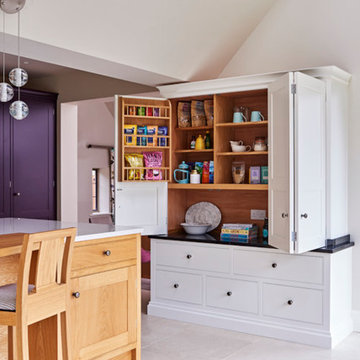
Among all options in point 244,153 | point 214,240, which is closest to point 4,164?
point 214,240

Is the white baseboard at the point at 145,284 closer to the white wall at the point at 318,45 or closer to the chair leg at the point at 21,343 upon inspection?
the white wall at the point at 318,45

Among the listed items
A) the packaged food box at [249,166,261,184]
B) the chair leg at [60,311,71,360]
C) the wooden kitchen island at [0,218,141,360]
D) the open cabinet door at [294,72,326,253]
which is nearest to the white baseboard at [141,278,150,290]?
the packaged food box at [249,166,261,184]

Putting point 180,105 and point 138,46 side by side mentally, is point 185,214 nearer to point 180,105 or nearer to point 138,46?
point 180,105

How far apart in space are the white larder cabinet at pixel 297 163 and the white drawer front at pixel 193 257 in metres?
0.52

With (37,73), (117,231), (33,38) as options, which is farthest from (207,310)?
(37,73)

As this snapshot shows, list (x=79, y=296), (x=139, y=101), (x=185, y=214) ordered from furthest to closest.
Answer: (x=185, y=214) < (x=139, y=101) < (x=79, y=296)

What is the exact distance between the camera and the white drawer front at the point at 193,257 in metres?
4.38

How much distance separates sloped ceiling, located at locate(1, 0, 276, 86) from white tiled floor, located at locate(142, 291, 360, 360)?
214 cm

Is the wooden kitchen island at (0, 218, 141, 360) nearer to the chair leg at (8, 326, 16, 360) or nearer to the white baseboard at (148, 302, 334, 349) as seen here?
the chair leg at (8, 326, 16, 360)

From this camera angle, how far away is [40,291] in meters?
2.36

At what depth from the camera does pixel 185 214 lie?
16.8 ft

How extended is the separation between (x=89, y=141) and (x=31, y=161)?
1.97 meters

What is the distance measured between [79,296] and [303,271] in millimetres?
1824

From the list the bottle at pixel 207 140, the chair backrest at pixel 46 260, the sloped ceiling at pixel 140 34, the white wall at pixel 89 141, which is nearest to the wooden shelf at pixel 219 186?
the bottle at pixel 207 140
